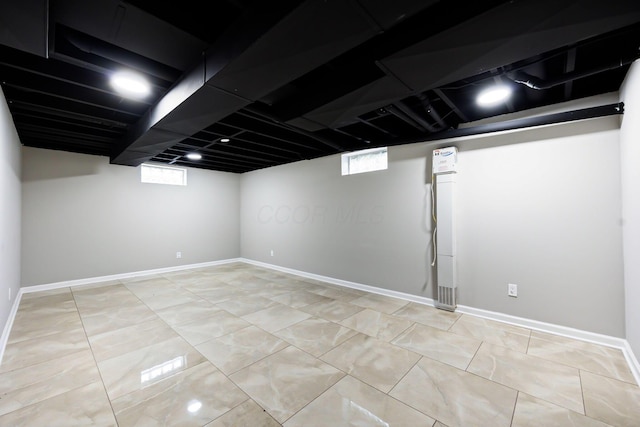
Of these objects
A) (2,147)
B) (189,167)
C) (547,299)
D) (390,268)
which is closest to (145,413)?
(2,147)

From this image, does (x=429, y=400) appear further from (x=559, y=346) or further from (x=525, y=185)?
(x=525, y=185)

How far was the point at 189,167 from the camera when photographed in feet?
21.4

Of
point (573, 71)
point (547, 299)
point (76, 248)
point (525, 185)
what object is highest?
point (573, 71)

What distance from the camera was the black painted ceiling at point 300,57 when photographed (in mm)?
1456

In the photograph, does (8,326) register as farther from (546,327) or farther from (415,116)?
(546,327)

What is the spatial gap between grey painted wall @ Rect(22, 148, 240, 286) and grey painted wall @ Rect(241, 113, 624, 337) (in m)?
3.69

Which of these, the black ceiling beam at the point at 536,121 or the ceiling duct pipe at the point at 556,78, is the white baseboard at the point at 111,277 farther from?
the ceiling duct pipe at the point at 556,78

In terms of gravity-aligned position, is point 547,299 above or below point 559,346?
above

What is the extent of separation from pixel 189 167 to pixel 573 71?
6.94 metres

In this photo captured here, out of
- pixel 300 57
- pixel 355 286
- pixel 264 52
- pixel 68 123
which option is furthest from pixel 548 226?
pixel 68 123

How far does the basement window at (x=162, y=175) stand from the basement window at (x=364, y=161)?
4.16 meters

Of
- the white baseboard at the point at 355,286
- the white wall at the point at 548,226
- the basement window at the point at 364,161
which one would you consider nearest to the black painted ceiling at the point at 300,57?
the white wall at the point at 548,226

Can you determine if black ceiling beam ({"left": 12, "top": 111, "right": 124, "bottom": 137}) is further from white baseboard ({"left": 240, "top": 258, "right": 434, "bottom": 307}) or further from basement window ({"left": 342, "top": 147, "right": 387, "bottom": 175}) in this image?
white baseboard ({"left": 240, "top": 258, "right": 434, "bottom": 307})

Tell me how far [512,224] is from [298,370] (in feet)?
9.79
